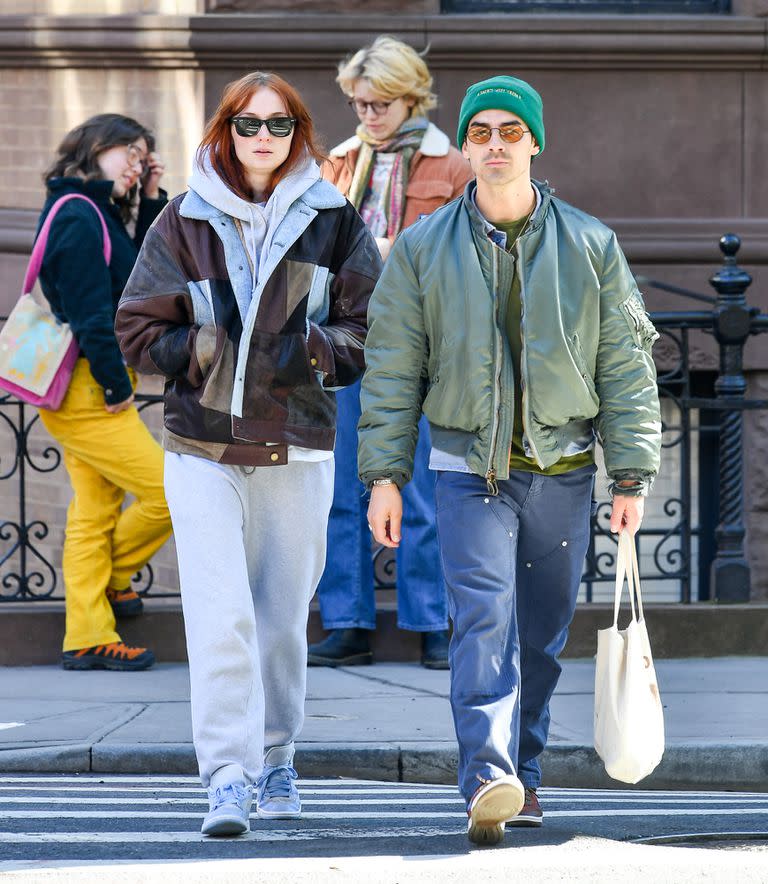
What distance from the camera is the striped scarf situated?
8055 millimetres

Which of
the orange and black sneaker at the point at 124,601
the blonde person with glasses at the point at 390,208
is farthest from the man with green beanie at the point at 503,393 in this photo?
the orange and black sneaker at the point at 124,601

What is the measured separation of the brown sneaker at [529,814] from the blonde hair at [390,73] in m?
3.57

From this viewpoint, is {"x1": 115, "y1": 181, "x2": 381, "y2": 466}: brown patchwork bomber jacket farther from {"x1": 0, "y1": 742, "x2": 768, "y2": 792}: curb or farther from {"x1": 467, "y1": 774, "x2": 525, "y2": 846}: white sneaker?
{"x1": 0, "y1": 742, "x2": 768, "y2": 792}: curb

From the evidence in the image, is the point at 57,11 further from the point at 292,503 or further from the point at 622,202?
the point at 292,503

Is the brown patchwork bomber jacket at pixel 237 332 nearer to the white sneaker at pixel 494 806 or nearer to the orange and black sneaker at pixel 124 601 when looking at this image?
the white sneaker at pixel 494 806

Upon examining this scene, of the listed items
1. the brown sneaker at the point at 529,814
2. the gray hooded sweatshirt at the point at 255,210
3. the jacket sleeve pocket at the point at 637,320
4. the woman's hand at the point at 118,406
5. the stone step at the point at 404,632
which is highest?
the gray hooded sweatshirt at the point at 255,210

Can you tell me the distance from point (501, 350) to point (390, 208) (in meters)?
2.99

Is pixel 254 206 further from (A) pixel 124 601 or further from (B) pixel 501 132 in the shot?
(A) pixel 124 601

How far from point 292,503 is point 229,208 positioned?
843mm

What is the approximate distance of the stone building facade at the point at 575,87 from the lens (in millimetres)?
10281

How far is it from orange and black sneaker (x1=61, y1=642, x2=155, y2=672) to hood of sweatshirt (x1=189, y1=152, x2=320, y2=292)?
10.4 feet

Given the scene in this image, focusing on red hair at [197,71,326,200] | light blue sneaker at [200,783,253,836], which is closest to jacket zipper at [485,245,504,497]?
red hair at [197,71,326,200]

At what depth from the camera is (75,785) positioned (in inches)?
248

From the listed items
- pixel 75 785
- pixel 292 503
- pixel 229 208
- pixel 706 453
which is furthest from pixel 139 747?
pixel 706 453
